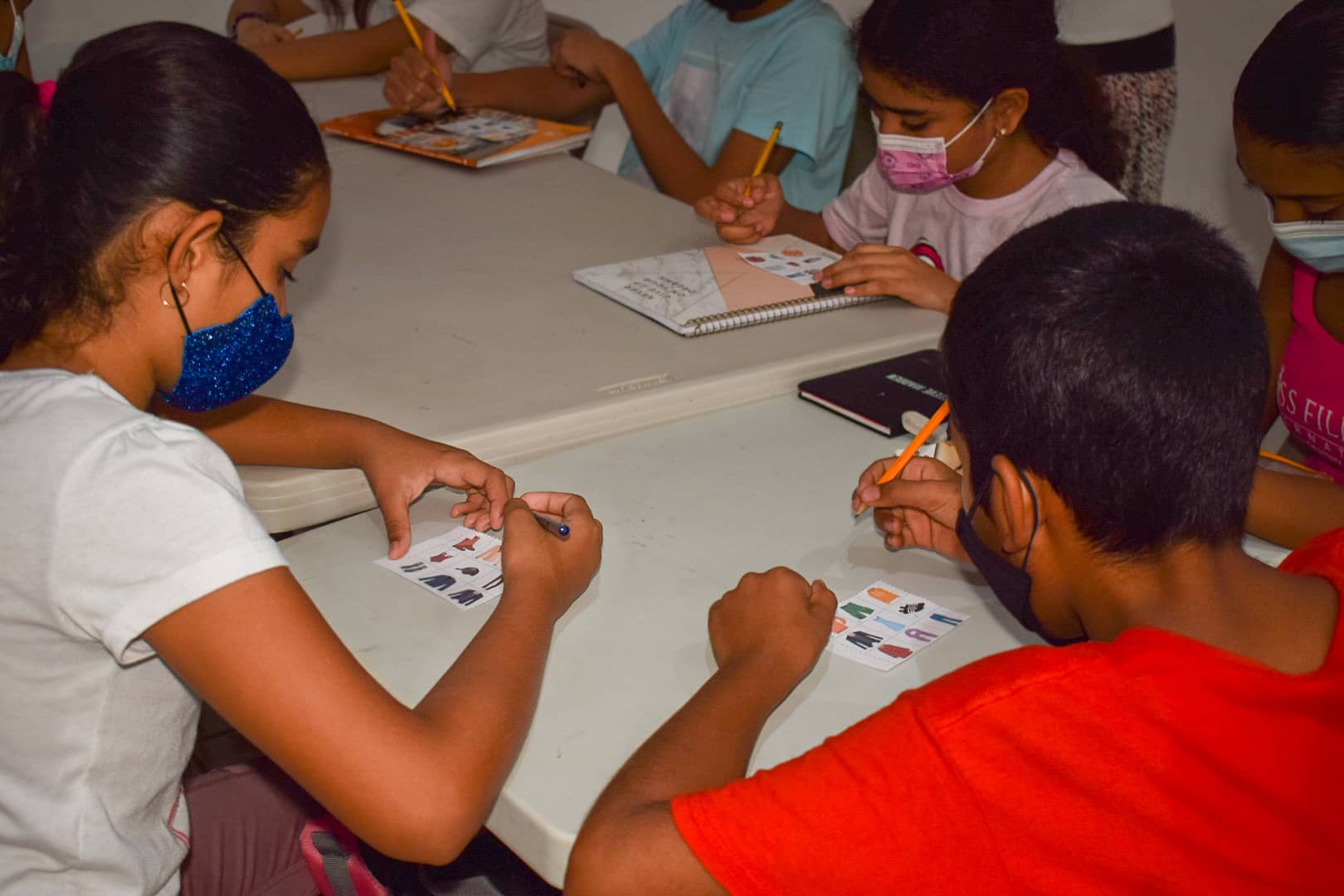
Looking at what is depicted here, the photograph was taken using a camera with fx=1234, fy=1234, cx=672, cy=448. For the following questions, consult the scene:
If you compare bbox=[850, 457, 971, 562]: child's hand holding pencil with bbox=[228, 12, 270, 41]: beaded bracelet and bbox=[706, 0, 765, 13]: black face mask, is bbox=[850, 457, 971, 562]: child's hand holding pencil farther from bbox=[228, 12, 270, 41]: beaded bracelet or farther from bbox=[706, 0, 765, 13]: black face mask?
bbox=[228, 12, 270, 41]: beaded bracelet

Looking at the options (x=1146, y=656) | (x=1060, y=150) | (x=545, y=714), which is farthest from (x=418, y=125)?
(x=1146, y=656)

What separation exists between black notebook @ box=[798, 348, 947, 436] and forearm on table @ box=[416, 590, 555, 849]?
52cm

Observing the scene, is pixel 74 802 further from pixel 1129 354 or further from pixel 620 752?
pixel 1129 354

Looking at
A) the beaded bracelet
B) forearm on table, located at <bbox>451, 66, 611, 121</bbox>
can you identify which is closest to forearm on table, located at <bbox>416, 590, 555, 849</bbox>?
forearm on table, located at <bbox>451, 66, 611, 121</bbox>

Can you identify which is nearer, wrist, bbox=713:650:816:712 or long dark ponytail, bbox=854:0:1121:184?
wrist, bbox=713:650:816:712

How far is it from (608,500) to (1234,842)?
643 millimetres

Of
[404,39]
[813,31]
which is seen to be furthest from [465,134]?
[813,31]

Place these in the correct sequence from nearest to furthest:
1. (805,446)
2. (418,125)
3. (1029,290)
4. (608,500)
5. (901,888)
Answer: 1. (901,888)
2. (1029,290)
3. (608,500)
4. (805,446)
5. (418,125)

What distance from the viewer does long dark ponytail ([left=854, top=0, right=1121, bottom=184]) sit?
168 centimetres

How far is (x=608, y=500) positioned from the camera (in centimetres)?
119

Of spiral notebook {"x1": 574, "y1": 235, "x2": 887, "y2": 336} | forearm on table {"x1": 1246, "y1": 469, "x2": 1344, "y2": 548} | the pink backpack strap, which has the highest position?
forearm on table {"x1": 1246, "y1": 469, "x2": 1344, "y2": 548}

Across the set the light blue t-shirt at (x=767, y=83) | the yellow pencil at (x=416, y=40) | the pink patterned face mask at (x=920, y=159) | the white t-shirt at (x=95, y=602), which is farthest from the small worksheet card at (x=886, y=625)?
the yellow pencil at (x=416, y=40)

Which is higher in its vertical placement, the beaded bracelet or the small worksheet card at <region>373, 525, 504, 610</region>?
the small worksheet card at <region>373, 525, 504, 610</region>

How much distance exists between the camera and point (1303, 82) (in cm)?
122
